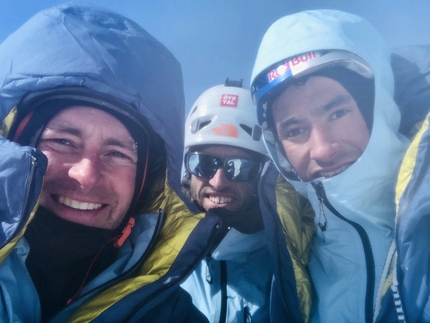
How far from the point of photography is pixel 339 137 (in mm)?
2131

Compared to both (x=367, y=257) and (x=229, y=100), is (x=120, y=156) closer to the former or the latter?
(x=367, y=257)

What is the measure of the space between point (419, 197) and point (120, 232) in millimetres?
2021

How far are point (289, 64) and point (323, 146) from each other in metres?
0.77

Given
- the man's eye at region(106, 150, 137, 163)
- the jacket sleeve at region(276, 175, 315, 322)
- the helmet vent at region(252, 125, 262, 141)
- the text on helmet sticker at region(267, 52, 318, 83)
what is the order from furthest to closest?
the helmet vent at region(252, 125, 262, 141) < the text on helmet sticker at region(267, 52, 318, 83) < the jacket sleeve at region(276, 175, 315, 322) < the man's eye at region(106, 150, 137, 163)

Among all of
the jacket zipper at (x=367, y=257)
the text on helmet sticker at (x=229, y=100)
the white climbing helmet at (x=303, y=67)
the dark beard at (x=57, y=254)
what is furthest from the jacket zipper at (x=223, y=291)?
the text on helmet sticker at (x=229, y=100)

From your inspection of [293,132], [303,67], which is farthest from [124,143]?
[303,67]

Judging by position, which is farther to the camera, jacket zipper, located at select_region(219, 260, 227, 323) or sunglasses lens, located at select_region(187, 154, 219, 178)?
sunglasses lens, located at select_region(187, 154, 219, 178)

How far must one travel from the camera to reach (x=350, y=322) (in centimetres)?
195

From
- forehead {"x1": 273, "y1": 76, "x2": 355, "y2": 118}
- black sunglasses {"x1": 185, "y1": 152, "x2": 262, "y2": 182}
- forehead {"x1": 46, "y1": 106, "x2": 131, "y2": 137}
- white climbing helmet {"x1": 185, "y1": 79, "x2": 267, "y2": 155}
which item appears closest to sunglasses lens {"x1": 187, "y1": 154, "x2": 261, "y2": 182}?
black sunglasses {"x1": 185, "y1": 152, "x2": 262, "y2": 182}

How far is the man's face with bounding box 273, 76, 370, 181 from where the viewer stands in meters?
2.11

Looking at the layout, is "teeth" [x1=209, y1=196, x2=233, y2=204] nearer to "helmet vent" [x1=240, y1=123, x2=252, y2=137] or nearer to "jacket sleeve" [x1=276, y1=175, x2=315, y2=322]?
"jacket sleeve" [x1=276, y1=175, x2=315, y2=322]

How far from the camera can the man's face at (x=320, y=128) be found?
6.91ft

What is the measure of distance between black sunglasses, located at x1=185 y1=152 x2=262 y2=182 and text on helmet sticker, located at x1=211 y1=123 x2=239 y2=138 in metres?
0.38

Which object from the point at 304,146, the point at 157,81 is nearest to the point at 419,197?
the point at 304,146
